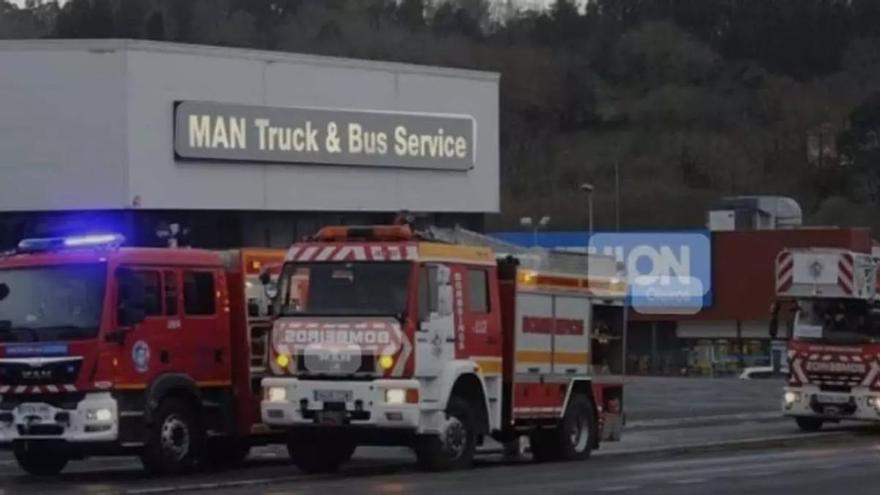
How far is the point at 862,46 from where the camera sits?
144625 mm

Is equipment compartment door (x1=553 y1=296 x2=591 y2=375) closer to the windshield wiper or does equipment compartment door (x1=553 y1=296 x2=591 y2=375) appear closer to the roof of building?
the windshield wiper

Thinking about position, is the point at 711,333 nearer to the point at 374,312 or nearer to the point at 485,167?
the point at 485,167

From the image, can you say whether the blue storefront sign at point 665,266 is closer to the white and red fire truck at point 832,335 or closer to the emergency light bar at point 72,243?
the white and red fire truck at point 832,335

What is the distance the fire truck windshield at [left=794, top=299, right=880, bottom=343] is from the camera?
116 ft

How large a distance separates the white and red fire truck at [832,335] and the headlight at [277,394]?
1275cm

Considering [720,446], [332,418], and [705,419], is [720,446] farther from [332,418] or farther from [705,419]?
[705,419]

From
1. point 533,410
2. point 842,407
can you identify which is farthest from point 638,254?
point 533,410

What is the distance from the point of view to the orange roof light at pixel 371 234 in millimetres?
24594

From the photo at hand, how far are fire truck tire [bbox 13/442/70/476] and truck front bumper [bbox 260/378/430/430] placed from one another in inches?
107

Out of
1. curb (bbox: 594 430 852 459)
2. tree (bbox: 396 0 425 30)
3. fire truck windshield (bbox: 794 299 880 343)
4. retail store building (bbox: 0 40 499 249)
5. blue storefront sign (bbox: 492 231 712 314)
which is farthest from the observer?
tree (bbox: 396 0 425 30)

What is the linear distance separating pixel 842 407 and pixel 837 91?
10649 centimetres

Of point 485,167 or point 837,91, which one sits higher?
point 837,91

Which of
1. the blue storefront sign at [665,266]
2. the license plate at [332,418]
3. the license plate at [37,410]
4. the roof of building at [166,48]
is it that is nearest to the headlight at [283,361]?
the license plate at [332,418]

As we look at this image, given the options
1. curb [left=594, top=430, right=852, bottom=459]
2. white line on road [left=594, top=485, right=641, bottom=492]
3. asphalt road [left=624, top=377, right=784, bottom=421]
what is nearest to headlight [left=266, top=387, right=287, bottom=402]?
white line on road [left=594, top=485, right=641, bottom=492]
